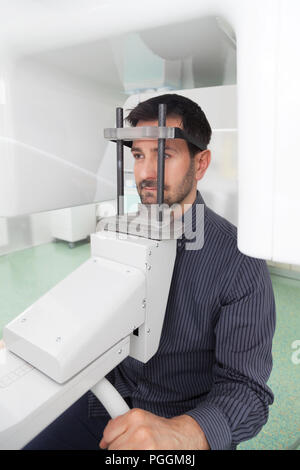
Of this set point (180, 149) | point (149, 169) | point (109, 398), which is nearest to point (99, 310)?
point (109, 398)

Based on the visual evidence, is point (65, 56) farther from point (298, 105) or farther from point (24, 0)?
point (298, 105)

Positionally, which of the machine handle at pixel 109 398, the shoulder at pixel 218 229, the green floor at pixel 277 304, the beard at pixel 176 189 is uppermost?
the beard at pixel 176 189

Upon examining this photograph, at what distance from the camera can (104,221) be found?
0.54 meters

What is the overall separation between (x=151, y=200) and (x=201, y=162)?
0.20 metres

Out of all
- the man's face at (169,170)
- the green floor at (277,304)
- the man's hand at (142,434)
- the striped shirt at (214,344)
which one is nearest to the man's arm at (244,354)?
the striped shirt at (214,344)

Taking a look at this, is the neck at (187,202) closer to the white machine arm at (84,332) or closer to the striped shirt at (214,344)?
the striped shirt at (214,344)

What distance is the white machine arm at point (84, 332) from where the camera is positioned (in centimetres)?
38

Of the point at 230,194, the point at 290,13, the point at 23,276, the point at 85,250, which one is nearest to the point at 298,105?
the point at 290,13

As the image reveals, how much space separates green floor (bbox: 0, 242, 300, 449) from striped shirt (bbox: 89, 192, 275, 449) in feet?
2.80

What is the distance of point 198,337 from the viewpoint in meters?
0.77

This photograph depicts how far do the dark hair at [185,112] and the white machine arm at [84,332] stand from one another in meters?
0.28

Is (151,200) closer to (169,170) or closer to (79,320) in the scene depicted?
(169,170)

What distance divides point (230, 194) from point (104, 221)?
0.25 m

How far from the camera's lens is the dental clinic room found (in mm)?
268
